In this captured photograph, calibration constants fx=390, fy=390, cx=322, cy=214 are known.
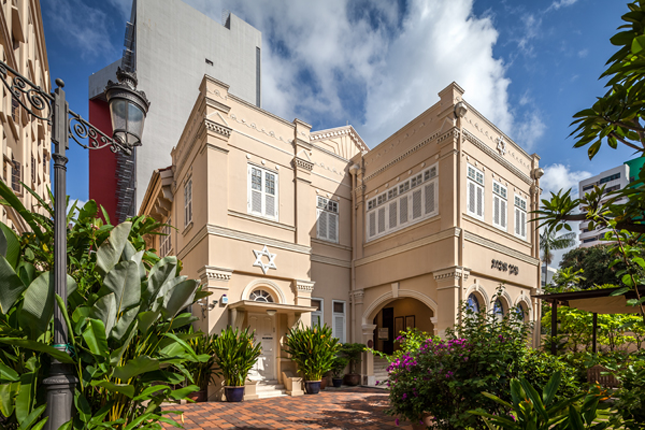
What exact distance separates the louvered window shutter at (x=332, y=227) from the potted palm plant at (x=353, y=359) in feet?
11.9

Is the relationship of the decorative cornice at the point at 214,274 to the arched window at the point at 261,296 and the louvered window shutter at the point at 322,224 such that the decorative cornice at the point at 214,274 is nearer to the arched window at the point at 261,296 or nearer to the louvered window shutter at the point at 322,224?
the arched window at the point at 261,296

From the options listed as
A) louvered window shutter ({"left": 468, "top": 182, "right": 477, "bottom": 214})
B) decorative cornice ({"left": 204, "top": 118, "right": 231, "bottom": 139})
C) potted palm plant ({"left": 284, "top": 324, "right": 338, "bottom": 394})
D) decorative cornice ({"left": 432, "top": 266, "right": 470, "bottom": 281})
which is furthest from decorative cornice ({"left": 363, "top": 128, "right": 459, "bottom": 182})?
potted palm plant ({"left": 284, "top": 324, "right": 338, "bottom": 394})

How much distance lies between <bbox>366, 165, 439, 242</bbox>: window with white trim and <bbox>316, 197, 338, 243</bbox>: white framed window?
1.18 m

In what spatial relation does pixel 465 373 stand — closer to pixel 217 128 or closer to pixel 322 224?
pixel 217 128

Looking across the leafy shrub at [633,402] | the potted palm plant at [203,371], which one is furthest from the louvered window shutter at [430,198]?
the leafy shrub at [633,402]

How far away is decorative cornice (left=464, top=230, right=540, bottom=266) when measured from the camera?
1104 cm

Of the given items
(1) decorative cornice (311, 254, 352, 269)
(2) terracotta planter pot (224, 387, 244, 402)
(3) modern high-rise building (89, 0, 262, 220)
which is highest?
(3) modern high-rise building (89, 0, 262, 220)

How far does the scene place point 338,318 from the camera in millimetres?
13523

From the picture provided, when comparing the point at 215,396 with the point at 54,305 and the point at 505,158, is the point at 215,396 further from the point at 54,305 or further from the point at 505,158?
the point at 505,158

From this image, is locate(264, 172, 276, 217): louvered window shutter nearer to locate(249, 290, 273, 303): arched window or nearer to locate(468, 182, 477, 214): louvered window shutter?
locate(249, 290, 273, 303): arched window

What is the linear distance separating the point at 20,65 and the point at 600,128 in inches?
409

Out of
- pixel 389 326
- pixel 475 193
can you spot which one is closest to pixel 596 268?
pixel 389 326

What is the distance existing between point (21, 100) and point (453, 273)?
10744mm

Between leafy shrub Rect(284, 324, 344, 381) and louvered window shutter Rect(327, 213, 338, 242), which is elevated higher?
louvered window shutter Rect(327, 213, 338, 242)
